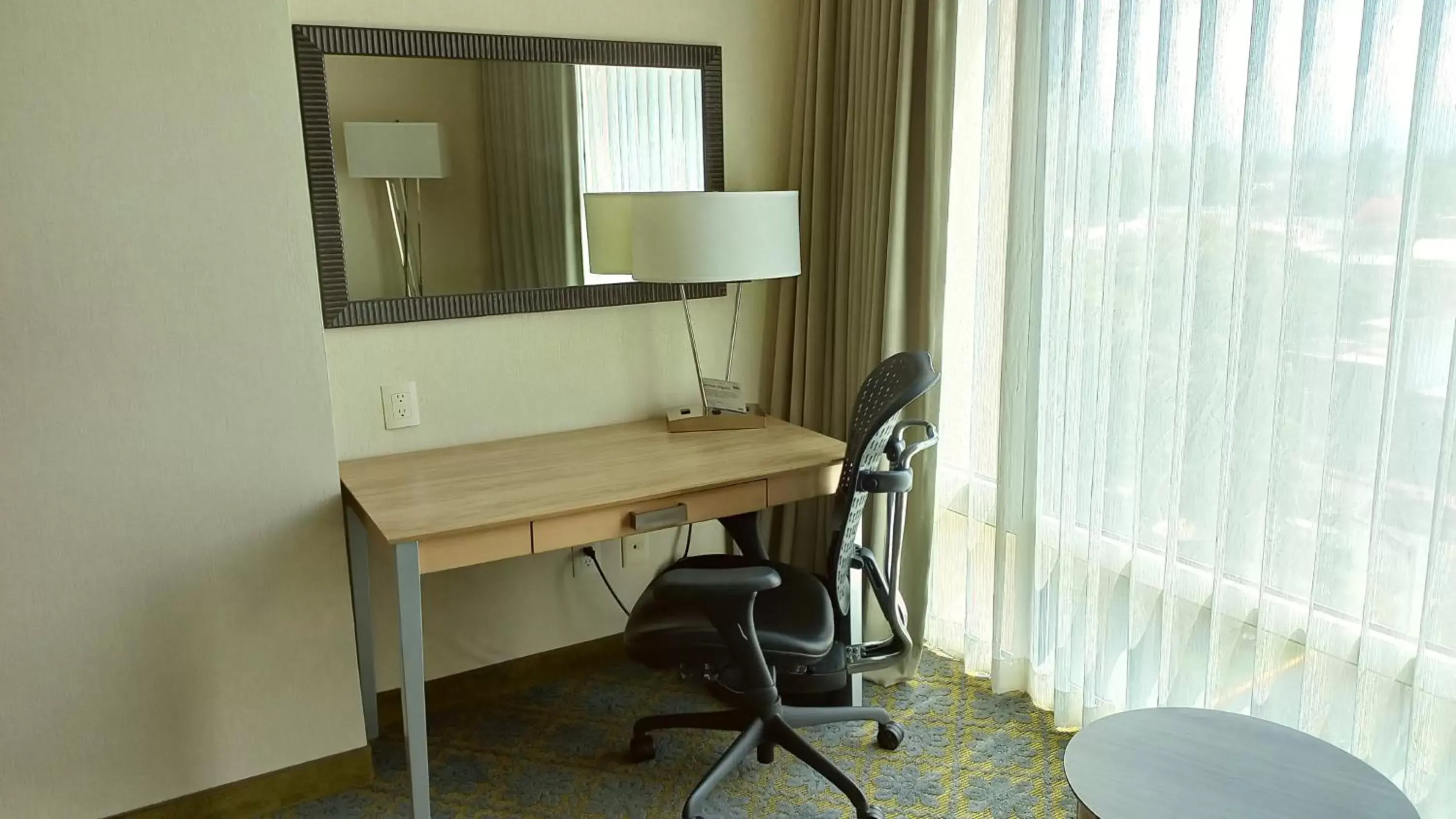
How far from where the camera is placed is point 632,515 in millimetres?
2275

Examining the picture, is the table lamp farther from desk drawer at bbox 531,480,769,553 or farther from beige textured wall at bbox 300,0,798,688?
desk drawer at bbox 531,480,769,553

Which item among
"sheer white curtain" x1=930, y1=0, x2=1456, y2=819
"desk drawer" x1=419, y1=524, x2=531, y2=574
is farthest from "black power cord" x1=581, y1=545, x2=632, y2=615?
"sheer white curtain" x1=930, y1=0, x2=1456, y2=819

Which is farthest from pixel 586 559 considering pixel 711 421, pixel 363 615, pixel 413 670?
pixel 413 670

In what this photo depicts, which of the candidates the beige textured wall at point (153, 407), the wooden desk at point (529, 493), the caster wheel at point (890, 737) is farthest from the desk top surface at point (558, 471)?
the caster wheel at point (890, 737)

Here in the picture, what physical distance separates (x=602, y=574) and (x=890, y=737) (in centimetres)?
96

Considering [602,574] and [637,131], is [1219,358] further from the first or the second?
[602,574]

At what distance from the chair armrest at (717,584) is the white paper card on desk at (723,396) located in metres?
0.89

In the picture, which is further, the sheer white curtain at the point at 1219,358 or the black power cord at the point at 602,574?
the black power cord at the point at 602,574

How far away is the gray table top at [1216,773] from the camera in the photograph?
60.6 inches

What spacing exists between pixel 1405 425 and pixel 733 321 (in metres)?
1.70

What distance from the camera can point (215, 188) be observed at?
207cm

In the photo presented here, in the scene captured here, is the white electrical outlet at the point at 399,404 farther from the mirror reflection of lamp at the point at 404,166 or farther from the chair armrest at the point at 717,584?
the chair armrest at the point at 717,584

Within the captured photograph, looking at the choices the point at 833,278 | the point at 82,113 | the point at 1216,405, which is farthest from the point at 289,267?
the point at 1216,405

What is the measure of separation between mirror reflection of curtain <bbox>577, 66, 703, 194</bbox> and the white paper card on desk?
1.87 feet
